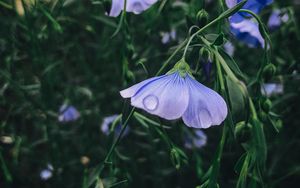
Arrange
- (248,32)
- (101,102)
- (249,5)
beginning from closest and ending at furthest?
(249,5), (248,32), (101,102)

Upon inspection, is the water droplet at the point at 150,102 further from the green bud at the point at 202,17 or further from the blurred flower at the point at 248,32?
the blurred flower at the point at 248,32

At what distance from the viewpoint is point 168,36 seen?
1457 mm

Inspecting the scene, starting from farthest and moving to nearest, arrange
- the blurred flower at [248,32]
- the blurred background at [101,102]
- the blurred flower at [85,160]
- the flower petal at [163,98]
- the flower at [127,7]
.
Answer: the blurred flower at [85,160] → the blurred background at [101,102] → the blurred flower at [248,32] → the flower at [127,7] → the flower petal at [163,98]

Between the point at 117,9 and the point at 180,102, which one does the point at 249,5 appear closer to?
the point at 117,9

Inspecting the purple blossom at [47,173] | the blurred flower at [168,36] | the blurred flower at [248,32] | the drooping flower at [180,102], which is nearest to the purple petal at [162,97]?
the drooping flower at [180,102]

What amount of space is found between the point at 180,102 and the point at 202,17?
23 cm

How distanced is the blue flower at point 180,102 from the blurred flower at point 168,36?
637mm

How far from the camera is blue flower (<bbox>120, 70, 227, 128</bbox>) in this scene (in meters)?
0.79

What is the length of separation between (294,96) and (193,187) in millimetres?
417

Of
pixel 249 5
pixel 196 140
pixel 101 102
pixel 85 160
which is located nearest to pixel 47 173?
pixel 85 160

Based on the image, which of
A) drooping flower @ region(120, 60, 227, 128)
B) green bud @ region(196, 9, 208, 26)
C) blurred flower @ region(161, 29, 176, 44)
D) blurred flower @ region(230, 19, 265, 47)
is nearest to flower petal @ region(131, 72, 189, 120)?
drooping flower @ region(120, 60, 227, 128)

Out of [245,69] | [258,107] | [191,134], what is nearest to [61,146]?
[191,134]

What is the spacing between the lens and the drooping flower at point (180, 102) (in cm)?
79

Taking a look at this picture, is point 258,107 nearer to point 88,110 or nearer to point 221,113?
point 221,113
